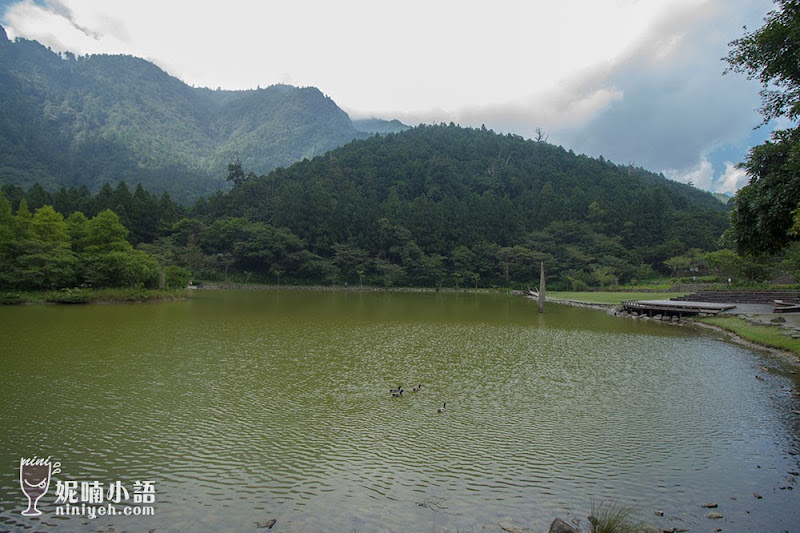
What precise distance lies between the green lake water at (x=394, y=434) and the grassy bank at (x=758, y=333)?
113 cm

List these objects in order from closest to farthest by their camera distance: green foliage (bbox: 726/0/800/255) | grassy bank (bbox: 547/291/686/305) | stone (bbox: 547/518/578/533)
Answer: stone (bbox: 547/518/578/533) < green foliage (bbox: 726/0/800/255) < grassy bank (bbox: 547/291/686/305)

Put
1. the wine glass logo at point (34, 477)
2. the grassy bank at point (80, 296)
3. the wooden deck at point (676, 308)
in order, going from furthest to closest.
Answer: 1. the grassy bank at point (80, 296)
2. the wooden deck at point (676, 308)
3. the wine glass logo at point (34, 477)

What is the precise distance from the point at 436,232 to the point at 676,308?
48013 mm

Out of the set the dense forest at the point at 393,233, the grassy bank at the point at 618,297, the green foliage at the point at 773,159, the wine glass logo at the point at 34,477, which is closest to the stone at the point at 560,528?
the wine glass logo at the point at 34,477

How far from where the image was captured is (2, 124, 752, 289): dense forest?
63469 millimetres

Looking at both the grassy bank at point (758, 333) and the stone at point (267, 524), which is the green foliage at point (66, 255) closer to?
the stone at point (267, 524)

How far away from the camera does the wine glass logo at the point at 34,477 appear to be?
210 inches

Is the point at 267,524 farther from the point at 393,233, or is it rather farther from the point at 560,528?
the point at 393,233

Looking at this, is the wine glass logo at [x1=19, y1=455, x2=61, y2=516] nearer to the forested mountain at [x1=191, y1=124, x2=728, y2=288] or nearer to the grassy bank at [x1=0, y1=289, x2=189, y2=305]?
the grassy bank at [x1=0, y1=289, x2=189, y2=305]

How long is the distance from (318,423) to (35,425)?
4934mm

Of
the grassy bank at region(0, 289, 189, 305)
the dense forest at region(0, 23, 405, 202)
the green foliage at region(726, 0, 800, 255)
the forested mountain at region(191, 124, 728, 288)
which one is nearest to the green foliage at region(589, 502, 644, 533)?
the green foliage at region(726, 0, 800, 255)

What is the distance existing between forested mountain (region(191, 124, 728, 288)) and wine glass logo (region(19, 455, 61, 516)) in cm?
5806

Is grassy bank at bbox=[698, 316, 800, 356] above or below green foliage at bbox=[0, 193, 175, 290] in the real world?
below

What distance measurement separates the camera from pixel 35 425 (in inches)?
305
